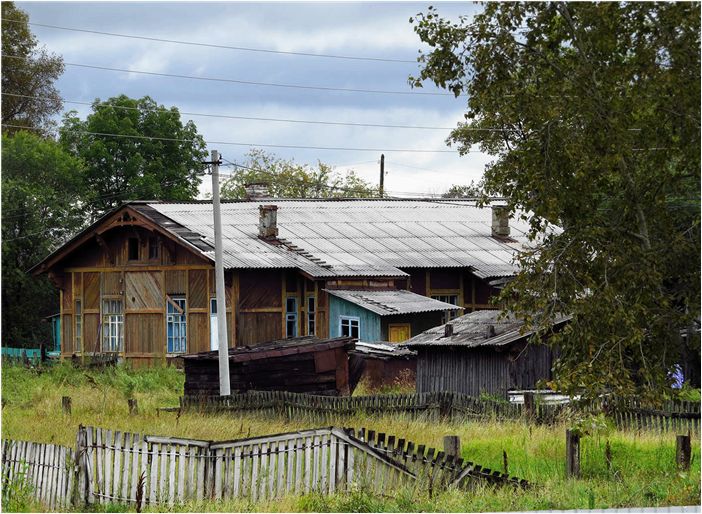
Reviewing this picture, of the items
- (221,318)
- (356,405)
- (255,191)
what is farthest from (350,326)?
(356,405)

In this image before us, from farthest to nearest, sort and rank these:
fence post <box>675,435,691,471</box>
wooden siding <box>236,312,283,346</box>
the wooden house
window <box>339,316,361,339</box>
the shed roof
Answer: wooden siding <box>236,312,283,346</box>, the wooden house, window <box>339,316,361,339</box>, the shed roof, fence post <box>675,435,691,471</box>

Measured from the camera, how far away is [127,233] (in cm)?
3728

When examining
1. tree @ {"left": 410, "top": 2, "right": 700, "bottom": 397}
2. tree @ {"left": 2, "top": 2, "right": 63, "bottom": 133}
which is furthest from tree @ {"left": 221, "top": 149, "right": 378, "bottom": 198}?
tree @ {"left": 410, "top": 2, "right": 700, "bottom": 397}

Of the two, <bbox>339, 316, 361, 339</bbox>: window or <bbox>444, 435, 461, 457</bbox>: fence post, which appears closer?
<bbox>444, 435, 461, 457</bbox>: fence post

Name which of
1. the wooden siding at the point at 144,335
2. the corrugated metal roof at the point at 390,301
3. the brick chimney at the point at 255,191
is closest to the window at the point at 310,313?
the corrugated metal roof at the point at 390,301

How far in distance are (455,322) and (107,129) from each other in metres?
18.0

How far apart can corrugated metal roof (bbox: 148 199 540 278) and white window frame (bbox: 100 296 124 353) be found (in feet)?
13.7

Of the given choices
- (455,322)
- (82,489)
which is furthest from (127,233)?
(82,489)

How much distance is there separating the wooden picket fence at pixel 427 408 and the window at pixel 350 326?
1204 cm

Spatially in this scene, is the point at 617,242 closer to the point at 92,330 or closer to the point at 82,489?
the point at 82,489

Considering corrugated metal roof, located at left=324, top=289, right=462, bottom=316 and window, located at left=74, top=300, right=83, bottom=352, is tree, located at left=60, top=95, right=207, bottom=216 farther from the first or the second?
corrugated metal roof, located at left=324, top=289, right=462, bottom=316

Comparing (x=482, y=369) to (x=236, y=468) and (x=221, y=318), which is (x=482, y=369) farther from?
(x=236, y=468)

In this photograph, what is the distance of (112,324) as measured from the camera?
3825 centimetres

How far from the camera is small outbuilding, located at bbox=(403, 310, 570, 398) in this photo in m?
25.1
